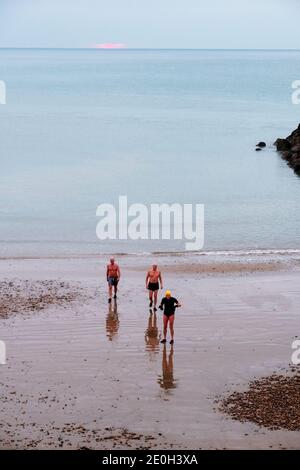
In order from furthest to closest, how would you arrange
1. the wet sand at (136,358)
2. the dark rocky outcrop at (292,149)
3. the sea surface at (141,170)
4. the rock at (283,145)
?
the rock at (283,145), the dark rocky outcrop at (292,149), the sea surface at (141,170), the wet sand at (136,358)

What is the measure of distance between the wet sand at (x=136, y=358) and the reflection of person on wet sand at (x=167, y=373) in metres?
0.03

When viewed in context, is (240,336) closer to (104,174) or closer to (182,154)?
(104,174)

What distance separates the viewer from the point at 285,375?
19.4 meters

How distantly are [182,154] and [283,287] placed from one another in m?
51.6

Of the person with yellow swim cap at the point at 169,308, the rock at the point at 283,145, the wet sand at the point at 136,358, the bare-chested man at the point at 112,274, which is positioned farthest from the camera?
the rock at the point at 283,145

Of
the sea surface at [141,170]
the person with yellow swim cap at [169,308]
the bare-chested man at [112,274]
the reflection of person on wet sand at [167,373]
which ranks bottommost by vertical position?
the reflection of person on wet sand at [167,373]

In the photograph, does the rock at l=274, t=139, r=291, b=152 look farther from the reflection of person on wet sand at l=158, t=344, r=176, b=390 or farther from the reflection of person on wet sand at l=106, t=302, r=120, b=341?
the reflection of person on wet sand at l=158, t=344, r=176, b=390

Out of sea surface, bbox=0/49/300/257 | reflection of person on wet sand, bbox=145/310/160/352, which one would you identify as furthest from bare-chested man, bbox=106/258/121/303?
sea surface, bbox=0/49/300/257

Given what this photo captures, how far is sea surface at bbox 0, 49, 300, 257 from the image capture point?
1661 inches

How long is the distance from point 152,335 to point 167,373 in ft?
10.8

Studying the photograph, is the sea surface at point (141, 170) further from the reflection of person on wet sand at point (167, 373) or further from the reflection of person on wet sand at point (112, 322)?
the reflection of person on wet sand at point (167, 373)

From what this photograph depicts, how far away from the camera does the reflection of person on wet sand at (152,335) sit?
2159cm

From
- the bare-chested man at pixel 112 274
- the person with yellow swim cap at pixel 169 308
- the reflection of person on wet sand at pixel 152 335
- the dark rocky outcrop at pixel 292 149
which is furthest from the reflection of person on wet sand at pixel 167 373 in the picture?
the dark rocky outcrop at pixel 292 149

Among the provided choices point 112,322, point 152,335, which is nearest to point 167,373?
point 152,335
